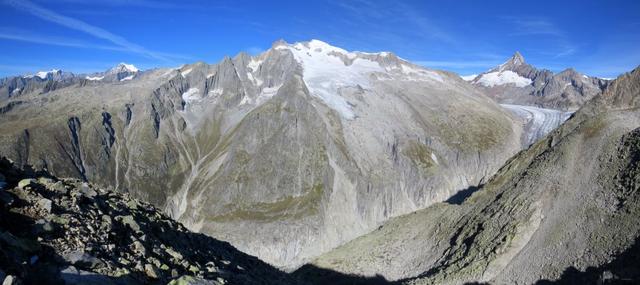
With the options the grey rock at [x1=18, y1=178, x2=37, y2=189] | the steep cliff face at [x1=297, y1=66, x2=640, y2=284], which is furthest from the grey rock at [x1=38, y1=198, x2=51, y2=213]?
the steep cliff face at [x1=297, y1=66, x2=640, y2=284]

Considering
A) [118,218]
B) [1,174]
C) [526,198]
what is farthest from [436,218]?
[1,174]

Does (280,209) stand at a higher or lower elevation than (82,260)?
lower

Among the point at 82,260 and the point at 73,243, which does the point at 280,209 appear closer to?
the point at 73,243

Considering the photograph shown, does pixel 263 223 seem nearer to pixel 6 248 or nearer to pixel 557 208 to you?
pixel 557 208

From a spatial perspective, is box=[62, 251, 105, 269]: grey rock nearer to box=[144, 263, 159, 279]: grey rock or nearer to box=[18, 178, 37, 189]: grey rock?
box=[144, 263, 159, 279]: grey rock

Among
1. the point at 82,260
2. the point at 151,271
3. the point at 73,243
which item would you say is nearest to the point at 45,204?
the point at 73,243

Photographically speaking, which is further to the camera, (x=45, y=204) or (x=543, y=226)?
(x=543, y=226)
